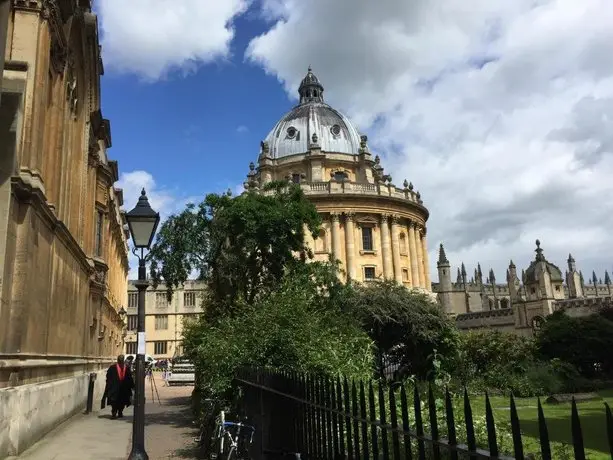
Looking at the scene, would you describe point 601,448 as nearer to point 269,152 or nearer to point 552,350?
point 552,350

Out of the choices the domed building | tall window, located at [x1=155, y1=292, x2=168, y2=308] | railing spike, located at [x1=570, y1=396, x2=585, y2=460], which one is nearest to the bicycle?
railing spike, located at [x1=570, y1=396, x2=585, y2=460]

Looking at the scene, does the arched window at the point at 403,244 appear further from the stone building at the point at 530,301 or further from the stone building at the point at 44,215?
the stone building at the point at 44,215

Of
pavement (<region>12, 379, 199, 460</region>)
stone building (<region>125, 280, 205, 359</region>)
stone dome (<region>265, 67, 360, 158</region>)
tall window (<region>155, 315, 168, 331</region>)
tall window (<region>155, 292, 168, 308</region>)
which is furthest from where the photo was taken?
tall window (<region>155, 292, 168, 308</region>)

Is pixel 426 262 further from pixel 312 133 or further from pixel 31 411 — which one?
pixel 31 411

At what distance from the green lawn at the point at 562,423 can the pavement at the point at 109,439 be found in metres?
6.55

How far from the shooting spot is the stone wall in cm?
874

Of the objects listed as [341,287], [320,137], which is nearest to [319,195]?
[320,137]

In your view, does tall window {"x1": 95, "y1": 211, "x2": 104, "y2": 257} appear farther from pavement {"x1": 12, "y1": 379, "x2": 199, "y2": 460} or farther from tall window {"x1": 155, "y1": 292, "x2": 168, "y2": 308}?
tall window {"x1": 155, "y1": 292, "x2": 168, "y2": 308}

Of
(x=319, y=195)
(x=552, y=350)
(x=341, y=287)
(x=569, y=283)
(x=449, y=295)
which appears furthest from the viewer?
(x=569, y=283)

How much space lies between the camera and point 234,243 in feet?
61.9

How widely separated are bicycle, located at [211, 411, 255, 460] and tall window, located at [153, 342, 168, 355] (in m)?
65.1

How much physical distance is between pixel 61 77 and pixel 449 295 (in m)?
67.1

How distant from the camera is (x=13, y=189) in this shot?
9.58 metres

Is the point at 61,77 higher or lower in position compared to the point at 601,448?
higher
